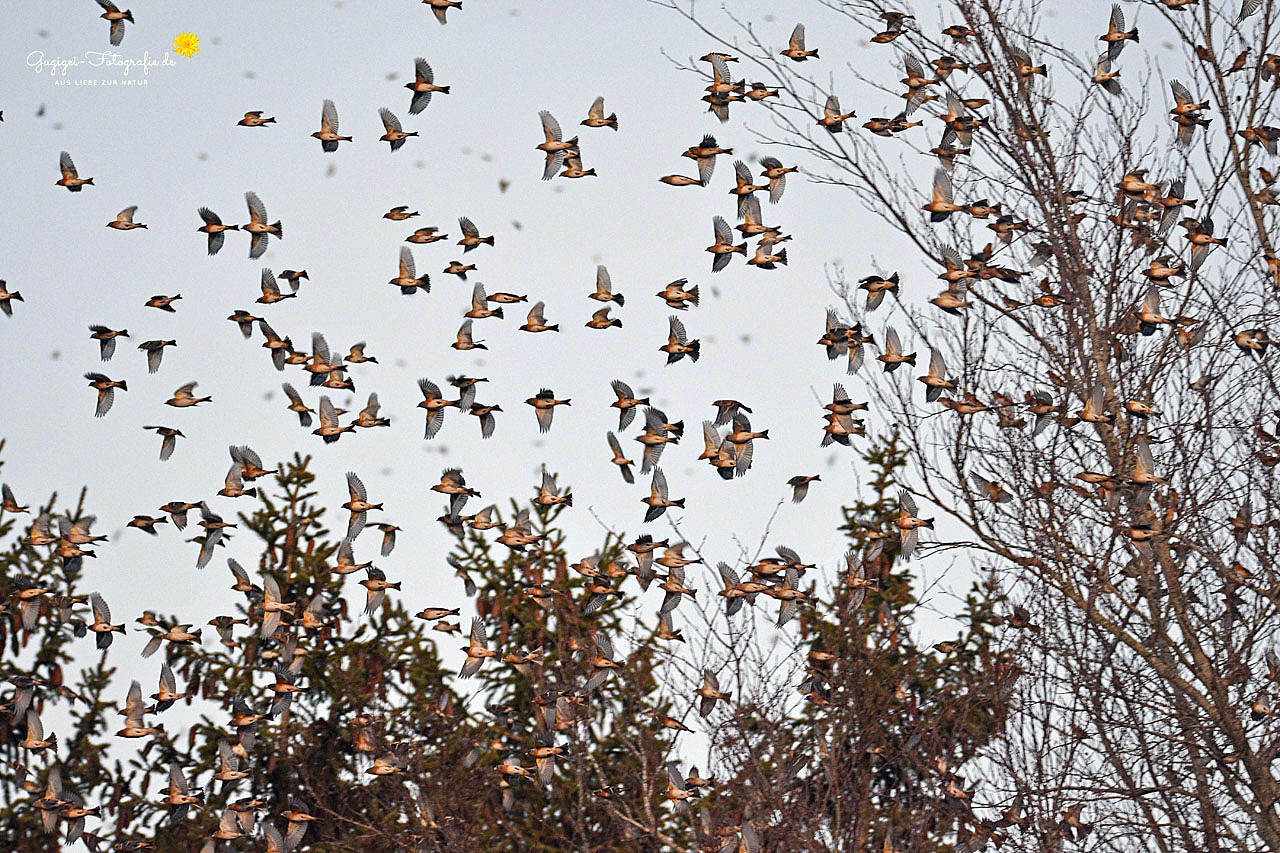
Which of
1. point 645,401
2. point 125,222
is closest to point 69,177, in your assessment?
point 125,222

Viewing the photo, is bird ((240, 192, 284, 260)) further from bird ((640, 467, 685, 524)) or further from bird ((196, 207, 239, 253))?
bird ((640, 467, 685, 524))

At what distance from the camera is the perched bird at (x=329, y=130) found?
38.5 feet

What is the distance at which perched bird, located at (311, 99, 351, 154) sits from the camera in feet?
38.5

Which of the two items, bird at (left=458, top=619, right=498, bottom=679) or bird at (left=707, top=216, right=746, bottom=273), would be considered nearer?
bird at (left=707, top=216, right=746, bottom=273)

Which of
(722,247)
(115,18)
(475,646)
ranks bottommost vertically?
(475,646)

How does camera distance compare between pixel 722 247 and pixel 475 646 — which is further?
pixel 475 646

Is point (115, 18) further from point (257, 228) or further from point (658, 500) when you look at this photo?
point (658, 500)

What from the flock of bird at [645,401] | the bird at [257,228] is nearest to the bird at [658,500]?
the flock of bird at [645,401]

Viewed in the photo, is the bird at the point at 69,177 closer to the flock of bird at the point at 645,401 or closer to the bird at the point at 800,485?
the flock of bird at the point at 645,401

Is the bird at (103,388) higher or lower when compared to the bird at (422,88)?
lower

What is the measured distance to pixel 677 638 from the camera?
10.8m

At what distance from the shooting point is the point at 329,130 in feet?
38.8

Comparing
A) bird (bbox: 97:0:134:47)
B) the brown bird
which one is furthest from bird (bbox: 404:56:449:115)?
bird (bbox: 97:0:134:47)

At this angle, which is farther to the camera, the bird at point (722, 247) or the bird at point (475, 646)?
the bird at point (475, 646)
